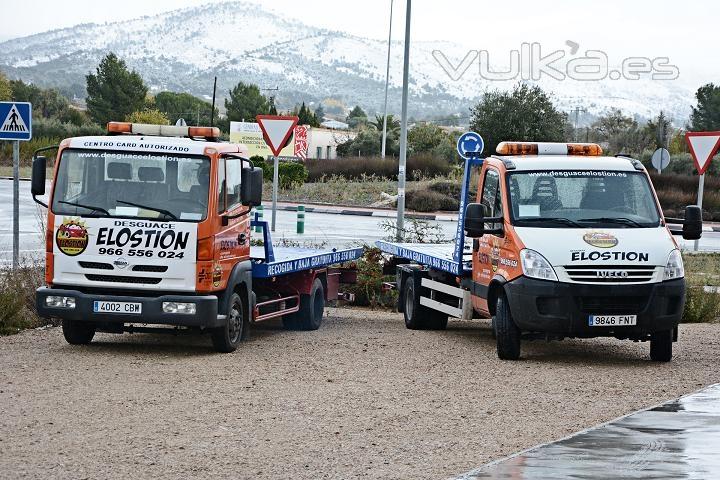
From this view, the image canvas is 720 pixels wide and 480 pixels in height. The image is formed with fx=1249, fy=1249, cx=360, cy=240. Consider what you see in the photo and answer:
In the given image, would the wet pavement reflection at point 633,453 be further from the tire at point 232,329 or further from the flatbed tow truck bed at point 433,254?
the flatbed tow truck bed at point 433,254

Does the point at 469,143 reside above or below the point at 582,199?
above

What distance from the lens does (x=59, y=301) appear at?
42.8 ft

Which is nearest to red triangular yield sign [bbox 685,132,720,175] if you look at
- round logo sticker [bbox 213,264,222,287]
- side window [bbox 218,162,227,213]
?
side window [bbox 218,162,227,213]

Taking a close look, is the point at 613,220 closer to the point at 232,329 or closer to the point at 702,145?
the point at 232,329

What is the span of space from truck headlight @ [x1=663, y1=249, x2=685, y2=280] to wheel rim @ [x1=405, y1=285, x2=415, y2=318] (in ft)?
14.7

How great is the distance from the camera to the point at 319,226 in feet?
122

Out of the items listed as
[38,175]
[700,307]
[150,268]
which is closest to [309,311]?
[150,268]

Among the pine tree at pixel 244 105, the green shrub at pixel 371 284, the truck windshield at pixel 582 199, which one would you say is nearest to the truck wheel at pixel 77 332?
the truck windshield at pixel 582 199

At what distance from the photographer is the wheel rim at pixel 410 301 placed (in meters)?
16.8

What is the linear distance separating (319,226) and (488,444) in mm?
28496

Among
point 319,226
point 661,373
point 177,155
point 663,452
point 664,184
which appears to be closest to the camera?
point 663,452

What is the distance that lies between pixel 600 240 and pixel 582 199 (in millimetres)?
874

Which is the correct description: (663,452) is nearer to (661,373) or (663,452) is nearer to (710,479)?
(710,479)

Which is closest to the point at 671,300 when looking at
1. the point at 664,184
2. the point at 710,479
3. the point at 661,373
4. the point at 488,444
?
the point at 661,373
